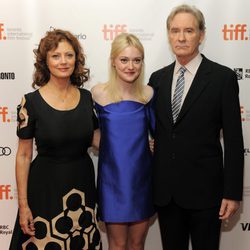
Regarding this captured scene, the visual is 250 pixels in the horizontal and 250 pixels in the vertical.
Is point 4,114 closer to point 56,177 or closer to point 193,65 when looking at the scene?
point 56,177

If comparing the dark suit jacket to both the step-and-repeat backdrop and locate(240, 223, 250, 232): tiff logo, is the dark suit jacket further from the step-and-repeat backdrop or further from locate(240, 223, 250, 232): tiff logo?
locate(240, 223, 250, 232): tiff logo

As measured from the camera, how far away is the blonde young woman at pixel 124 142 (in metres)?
1.94

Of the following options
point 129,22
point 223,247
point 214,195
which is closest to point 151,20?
point 129,22

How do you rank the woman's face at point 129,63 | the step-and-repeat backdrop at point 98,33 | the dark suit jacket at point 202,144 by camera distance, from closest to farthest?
1. the dark suit jacket at point 202,144
2. the woman's face at point 129,63
3. the step-and-repeat backdrop at point 98,33

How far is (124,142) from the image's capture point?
1.94m

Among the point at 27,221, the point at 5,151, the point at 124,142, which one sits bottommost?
the point at 27,221

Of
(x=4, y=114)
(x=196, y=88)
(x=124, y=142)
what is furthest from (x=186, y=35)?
(x=4, y=114)

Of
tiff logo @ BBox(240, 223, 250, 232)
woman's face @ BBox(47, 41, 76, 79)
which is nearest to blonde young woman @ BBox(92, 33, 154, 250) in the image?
→ woman's face @ BBox(47, 41, 76, 79)

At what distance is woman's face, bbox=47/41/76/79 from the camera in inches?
73.8

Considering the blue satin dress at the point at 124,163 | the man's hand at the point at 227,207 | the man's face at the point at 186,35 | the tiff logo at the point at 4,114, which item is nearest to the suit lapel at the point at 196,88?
the man's face at the point at 186,35

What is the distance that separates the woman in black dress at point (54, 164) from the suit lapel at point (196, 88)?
471 mm

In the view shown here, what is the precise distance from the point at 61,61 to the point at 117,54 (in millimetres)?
282

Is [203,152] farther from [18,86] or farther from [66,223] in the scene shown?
[18,86]

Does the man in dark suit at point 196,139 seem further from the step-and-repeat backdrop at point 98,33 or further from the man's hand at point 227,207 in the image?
the step-and-repeat backdrop at point 98,33
